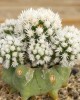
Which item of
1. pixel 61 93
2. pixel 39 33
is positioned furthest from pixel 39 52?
pixel 61 93

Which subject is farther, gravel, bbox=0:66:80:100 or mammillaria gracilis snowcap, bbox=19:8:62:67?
gravel, bbox=0:66:80:100

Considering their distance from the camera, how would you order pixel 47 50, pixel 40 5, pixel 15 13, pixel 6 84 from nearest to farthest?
pixel 47 50 → pixel 6 84 → pixel 15 13 → pixel 40 5

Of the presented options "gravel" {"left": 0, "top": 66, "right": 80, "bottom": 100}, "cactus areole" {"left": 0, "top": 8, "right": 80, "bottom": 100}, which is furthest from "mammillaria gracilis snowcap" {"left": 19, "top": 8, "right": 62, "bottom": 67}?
"gravel" {"left": 0, "top": 66, "right": 80, "bottom": 100}

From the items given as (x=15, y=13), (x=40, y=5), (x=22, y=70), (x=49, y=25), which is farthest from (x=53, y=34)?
(x=40, y=5)

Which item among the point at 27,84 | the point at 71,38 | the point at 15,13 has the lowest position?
the point at 27,84

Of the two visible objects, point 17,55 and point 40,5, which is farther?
point 40,5

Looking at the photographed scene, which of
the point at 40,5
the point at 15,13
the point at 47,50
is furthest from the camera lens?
the point at 40,5

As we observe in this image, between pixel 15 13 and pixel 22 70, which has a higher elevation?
pixel 15 13

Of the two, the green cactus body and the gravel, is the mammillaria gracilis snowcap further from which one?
the gravel

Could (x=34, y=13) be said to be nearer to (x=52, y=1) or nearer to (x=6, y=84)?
(x=6, y=84)
